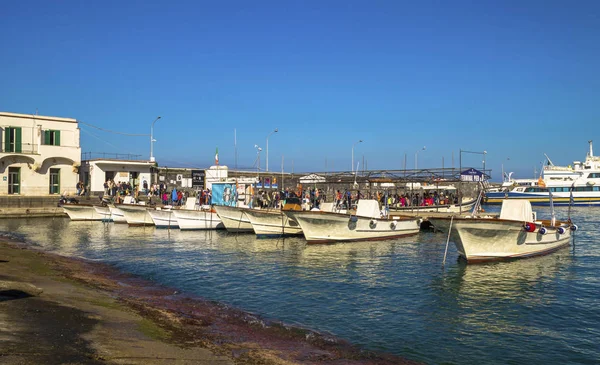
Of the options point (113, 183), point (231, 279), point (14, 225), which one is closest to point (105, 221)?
point (14, 225)

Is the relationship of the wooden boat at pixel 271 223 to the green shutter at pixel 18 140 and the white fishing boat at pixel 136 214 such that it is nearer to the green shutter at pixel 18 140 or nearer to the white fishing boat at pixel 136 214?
the white fishing boat at pixel 136 214

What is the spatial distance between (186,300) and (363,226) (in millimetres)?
16011

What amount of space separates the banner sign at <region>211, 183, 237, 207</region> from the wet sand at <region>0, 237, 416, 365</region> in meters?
22.1

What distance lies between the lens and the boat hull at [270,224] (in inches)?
1267

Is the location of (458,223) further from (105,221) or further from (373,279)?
(105,221)

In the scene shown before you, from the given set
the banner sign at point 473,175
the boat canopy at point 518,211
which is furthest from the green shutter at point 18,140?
the boat canopy at point 518,211

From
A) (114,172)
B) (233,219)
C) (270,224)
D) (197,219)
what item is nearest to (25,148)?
(114,172)

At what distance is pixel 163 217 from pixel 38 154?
67.0ft

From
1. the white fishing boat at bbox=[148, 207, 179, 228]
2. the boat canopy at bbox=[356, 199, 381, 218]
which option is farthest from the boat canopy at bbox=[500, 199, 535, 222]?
the white fishing boat at bbox=[148, 207, 179, 228]

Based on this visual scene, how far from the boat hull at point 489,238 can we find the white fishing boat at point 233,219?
14418mm

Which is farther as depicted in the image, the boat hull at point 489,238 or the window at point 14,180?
the window at point 14,180

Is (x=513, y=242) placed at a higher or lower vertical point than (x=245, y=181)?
lower

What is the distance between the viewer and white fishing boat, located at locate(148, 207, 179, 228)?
37.7m

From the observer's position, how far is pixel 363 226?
2953 centimetres
